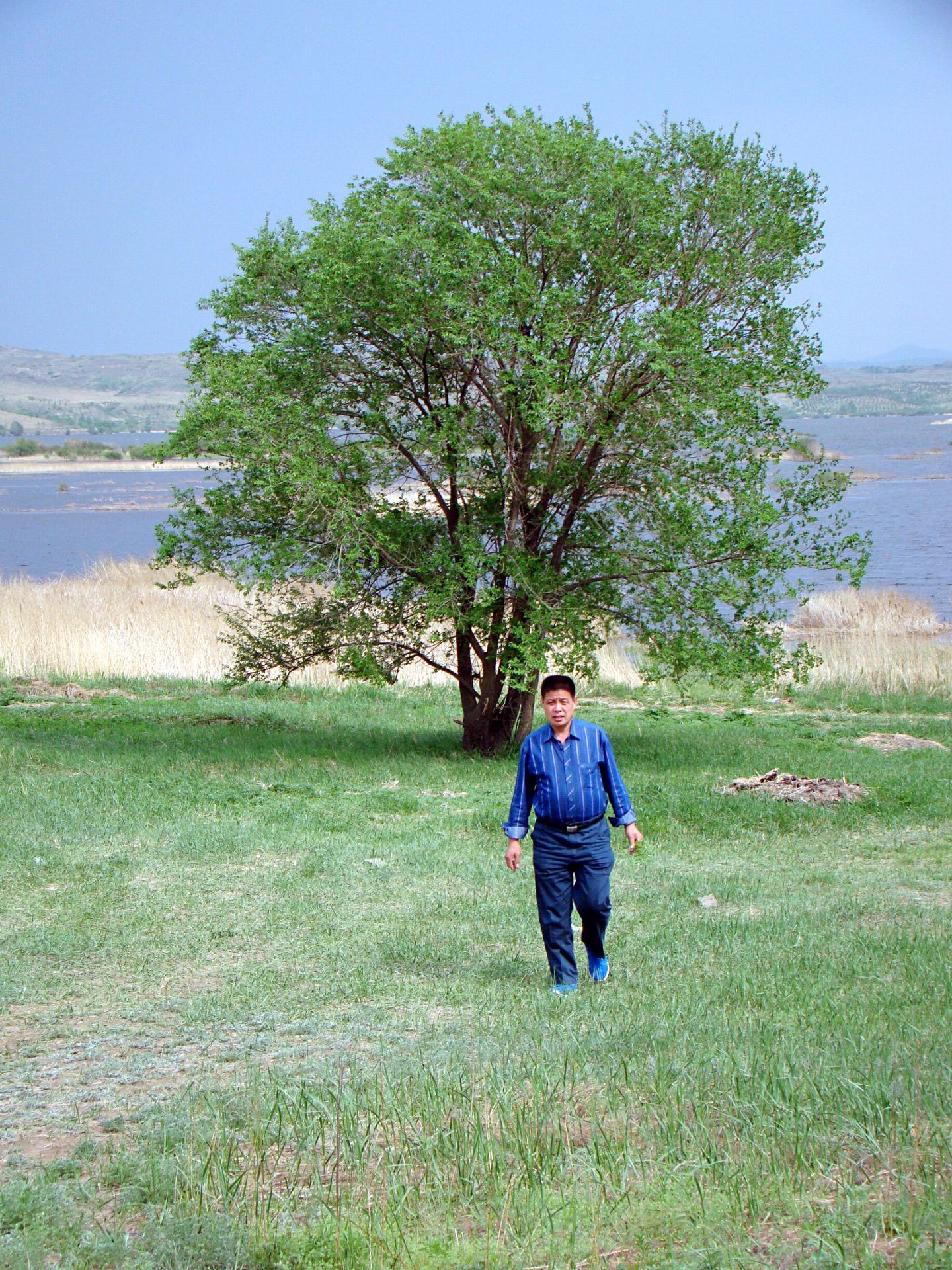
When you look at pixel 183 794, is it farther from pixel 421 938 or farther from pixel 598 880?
pixel 598 880

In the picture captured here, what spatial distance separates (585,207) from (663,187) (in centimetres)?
112

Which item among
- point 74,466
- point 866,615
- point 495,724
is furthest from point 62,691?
point 74,466

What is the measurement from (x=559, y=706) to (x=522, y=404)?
923 centimetres

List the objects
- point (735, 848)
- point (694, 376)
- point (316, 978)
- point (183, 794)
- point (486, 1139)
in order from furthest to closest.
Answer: point (694, 376) → point (183, 794) → point (735, 848) → point (316, 978) → point (486, 1139)

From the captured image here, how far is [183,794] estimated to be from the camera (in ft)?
44.1

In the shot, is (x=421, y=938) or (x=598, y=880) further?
(x=421, y=938)

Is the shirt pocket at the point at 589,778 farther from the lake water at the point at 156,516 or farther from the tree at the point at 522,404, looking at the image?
Result: the lake water at the point at 156,516

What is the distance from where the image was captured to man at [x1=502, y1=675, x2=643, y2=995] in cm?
695

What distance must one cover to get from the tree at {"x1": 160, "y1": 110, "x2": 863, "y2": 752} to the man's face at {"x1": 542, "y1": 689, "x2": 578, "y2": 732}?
8.39m

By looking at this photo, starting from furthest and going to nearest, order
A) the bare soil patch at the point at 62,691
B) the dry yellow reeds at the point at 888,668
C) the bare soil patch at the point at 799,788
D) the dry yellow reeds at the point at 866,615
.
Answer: the dry yellow reeds at the point at 866,615 → the dry yellow reeds at the point at 888,668 → the bare soil patch at the point at 62,691 → the bare soil patch at the point at 799,788

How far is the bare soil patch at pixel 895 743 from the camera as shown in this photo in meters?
18.1

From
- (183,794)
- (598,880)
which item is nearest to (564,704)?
(598,880)

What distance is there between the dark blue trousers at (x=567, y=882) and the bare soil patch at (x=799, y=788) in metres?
6.90

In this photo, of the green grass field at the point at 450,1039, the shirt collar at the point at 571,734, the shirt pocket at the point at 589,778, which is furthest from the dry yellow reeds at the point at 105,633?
the shirt pocket at the point at 589,778
